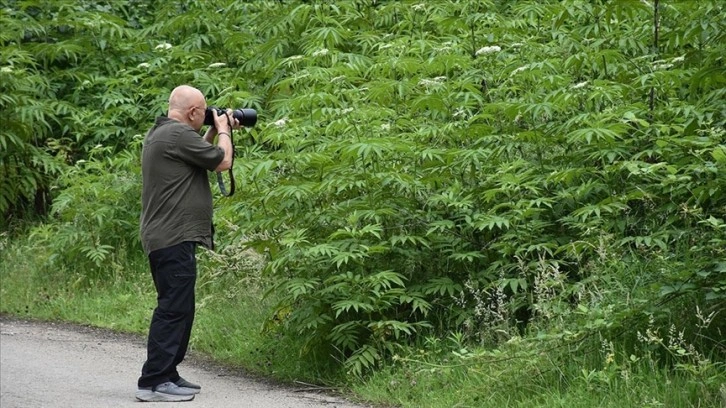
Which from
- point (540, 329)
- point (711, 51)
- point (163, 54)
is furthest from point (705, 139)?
point (163, 54)

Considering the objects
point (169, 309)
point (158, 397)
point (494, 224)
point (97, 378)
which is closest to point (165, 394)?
point (158, 397)

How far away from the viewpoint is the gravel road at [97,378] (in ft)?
25.3

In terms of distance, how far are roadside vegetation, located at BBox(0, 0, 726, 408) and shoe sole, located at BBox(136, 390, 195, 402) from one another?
1163 millimetres

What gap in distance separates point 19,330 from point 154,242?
13.0 feet

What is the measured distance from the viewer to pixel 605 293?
7629 mm

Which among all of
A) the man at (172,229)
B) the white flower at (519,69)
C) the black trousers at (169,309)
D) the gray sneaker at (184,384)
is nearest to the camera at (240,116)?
the man at (172,229)

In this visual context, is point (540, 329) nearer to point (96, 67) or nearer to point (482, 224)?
point (482, 224)

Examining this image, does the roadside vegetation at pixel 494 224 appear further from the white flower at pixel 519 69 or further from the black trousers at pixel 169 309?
the black trousers at pixel 169 309

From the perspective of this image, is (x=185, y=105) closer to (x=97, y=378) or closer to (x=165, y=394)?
(x=165, y=394)

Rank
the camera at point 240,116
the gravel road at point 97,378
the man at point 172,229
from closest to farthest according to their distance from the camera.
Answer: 1. the gravel road at point 97,378
2. the man at point 172,229
3. the camera at point 240,116

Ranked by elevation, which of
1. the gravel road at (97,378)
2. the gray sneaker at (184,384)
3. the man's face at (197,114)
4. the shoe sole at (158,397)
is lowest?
the gravel road at (97,378)

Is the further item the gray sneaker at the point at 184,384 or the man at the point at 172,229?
the gray sneaker at the point at 184,384

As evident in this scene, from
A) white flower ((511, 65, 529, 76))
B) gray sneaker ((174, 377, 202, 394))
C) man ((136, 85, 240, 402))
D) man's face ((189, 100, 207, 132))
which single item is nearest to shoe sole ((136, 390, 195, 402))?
man ((136, 85, 240, 402))

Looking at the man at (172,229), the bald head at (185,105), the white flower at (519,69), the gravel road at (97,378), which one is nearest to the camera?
the gravel road at (97,378)
